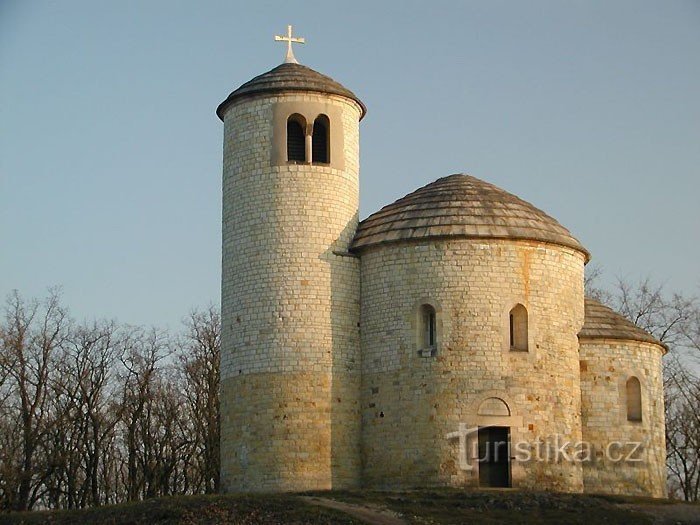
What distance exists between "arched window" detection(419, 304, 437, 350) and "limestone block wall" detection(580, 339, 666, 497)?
474cm

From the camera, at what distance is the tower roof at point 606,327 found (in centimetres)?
4250

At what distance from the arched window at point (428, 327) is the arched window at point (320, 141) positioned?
5.59 metres

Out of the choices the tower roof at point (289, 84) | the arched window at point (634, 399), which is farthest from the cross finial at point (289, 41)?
the arched window at point (634, 399)

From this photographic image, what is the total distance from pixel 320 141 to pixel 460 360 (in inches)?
320

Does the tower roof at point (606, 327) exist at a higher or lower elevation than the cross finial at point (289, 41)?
lower

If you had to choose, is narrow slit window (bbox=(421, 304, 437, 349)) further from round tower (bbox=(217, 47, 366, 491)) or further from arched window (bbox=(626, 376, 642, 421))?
arched window (bbox=(626, 376, 642, 421))

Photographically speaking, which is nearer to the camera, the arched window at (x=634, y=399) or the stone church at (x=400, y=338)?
the stone church at (x=400, y=338)

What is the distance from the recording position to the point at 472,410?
40.0 metres

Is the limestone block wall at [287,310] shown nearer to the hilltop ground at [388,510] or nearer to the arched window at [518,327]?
the hilltop ground at [388,510]

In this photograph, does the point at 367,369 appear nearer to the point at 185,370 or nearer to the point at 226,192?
the point at 226,192

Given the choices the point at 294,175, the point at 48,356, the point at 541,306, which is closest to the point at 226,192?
the point at 294,175

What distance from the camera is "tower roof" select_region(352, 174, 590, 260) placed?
135 feet

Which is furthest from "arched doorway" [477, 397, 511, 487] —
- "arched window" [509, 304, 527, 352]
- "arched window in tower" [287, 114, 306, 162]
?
"arched window in tower" [287, 114, 306, 162]

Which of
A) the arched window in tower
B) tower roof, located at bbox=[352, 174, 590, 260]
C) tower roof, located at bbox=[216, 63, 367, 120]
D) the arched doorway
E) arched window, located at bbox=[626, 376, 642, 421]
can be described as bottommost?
the arched doorway
